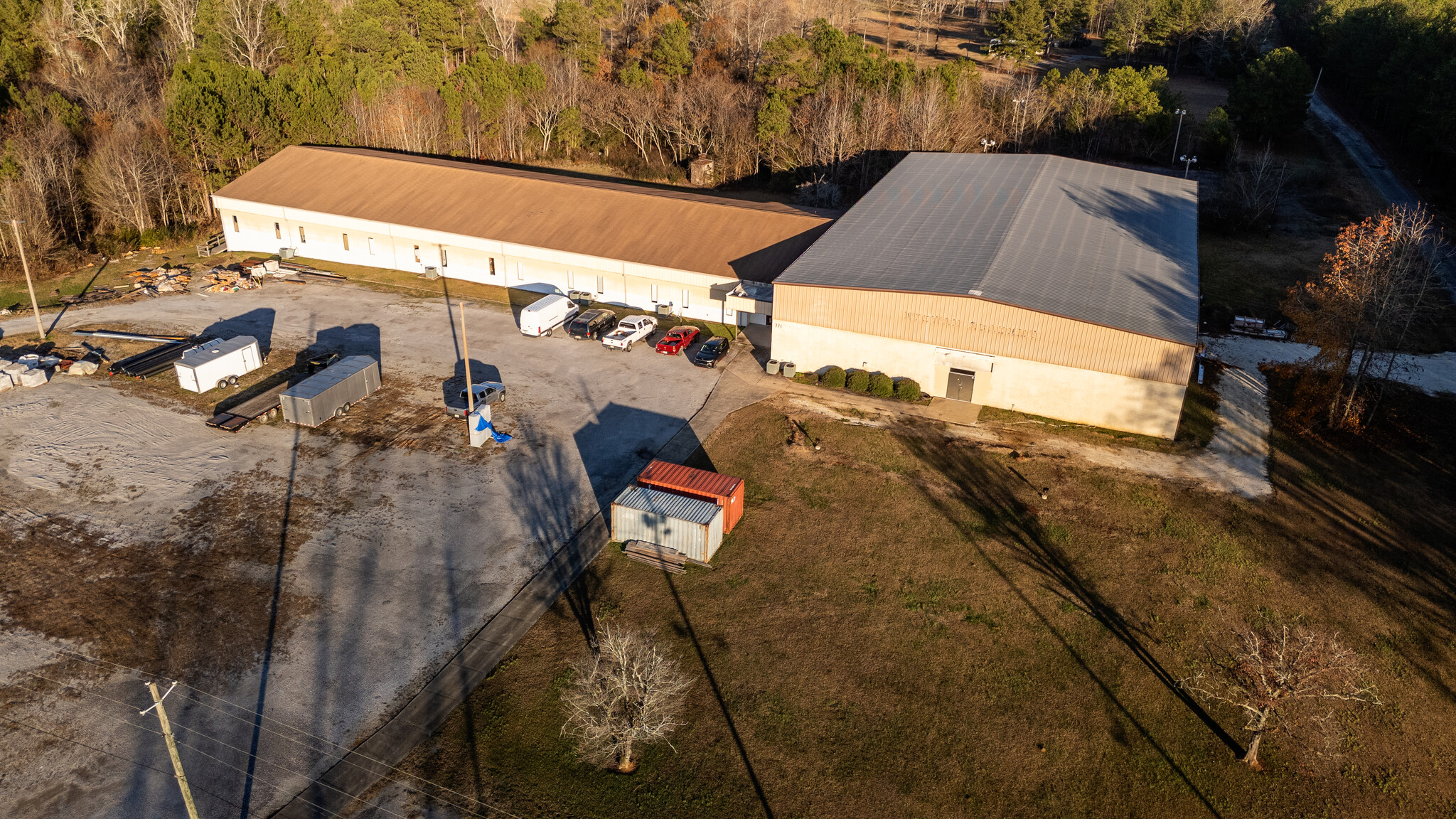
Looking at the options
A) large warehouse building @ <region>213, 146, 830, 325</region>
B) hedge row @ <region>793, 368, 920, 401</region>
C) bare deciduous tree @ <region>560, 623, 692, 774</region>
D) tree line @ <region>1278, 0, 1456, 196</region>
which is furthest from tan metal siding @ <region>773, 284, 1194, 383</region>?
tree line @ <region>1278, 0, 1456, 196</region>

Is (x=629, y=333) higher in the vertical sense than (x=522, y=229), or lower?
lower

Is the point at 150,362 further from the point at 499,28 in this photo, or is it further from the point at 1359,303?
the point at 499,28

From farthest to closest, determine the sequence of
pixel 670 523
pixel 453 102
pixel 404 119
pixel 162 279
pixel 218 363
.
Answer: pixel 453 102, pixel 404 119, pixel 162 279, pixel 218 363, pixel 670 523

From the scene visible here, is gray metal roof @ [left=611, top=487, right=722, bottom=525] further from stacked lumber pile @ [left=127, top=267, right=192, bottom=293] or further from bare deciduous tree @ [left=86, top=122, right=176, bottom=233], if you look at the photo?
bare deciduous tree @ [left=86, top=122, right=176, bottom=233]

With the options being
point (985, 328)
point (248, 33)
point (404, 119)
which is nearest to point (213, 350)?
point (985, 328)

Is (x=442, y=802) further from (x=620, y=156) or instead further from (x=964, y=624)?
(x=620, y=156)

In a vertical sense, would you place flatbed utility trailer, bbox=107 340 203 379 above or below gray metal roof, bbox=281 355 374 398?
below

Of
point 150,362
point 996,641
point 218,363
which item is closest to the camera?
point 996,641
